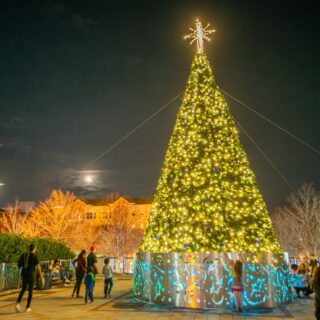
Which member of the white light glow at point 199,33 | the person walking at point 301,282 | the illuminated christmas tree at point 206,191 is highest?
the white light glow at point 199,33

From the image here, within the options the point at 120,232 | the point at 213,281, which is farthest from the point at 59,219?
the point at 213,281

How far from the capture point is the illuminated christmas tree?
10.9m

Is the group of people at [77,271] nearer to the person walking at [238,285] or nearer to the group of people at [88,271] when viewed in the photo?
the group of people at [88,271]

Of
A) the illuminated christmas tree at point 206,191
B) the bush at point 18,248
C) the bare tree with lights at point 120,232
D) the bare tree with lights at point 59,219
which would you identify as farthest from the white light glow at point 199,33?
the bare tree with lights at point 120,232

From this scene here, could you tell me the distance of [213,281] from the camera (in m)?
10.1

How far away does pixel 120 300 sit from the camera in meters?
12.5

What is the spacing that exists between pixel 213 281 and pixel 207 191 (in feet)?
9.45

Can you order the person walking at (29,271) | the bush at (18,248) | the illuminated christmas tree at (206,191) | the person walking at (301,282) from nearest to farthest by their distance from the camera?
the person walking at (29,271), the illuminated christmas tree at (206,191), the person walking at (301,282), the bush at (18,248)

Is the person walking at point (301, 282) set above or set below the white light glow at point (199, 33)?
below

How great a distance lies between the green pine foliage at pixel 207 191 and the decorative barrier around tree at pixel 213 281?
1.58ft

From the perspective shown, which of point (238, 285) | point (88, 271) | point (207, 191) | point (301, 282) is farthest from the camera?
point (301, 282)

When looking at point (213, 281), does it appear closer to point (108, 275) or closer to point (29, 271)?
point (108, 275)

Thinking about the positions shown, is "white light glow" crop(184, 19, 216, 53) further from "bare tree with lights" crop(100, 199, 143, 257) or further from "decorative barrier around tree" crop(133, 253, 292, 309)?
"bare tree with lights" crop(100, 199, 143, 257)

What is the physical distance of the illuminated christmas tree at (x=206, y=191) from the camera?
10.9 metres
